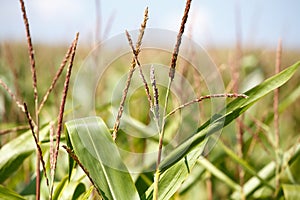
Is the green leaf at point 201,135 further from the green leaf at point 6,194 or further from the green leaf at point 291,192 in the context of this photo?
the green leaf at point 291,192

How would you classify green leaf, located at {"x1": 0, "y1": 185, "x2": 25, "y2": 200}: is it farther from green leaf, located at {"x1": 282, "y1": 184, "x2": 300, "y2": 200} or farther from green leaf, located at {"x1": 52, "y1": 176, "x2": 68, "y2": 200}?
green leaf, located at {"x1": 282, "y1": 184, "x2": 300, "y2": 200}

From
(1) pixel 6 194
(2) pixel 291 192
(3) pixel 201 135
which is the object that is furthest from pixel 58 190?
(2) pixel 291 192

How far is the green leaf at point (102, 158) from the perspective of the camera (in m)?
0.50

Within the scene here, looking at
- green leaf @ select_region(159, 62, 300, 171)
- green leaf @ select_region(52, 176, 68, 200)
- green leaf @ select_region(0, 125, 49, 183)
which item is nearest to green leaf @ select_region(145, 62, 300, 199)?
green leaf @ select_region(159, 62, 300, 171)

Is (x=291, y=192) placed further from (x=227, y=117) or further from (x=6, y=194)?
Result: (x=6, y=194)

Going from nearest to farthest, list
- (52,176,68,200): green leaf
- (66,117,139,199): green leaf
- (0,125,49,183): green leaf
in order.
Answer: (66,117,139,199): green leaf < (52,176,68,200): green leaf < (0,125,49,183): green leaf

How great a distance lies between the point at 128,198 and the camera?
50 centimetres

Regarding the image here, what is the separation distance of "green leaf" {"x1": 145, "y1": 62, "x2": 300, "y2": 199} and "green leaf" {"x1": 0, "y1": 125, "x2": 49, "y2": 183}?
0.32 meters

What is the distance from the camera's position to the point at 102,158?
0.51 metres

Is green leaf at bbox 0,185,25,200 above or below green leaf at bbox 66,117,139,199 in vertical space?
below

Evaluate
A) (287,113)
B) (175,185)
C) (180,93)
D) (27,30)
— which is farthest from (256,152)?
(27,30)

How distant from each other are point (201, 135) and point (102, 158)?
0.13m

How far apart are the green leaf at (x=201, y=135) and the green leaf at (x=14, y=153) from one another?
0.32 meters

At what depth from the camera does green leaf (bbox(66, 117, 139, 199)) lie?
0.50m
